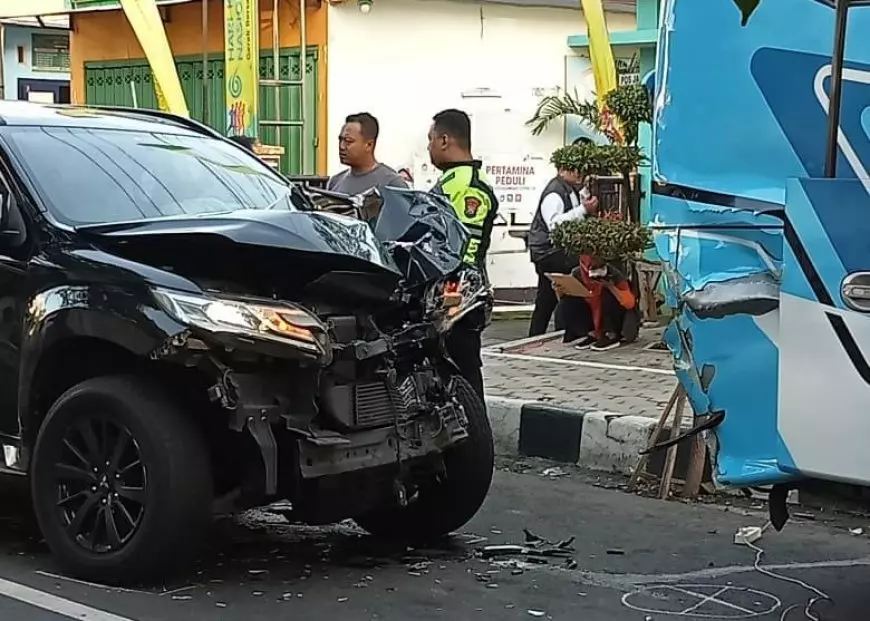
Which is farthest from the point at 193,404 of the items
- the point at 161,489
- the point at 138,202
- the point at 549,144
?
the point at 549,144

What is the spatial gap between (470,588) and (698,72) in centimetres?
218

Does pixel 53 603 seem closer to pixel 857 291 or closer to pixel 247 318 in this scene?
pixel 247 318

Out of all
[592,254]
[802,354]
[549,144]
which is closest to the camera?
[802,354]

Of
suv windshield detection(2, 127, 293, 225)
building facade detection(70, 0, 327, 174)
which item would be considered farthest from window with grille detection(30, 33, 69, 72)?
suv windshield detection(2, 127, 293, 225)

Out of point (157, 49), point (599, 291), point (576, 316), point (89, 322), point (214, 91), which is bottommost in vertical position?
point (576, 316)

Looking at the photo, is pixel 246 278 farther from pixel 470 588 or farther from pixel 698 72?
pixel 698 72

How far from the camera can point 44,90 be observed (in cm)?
2380

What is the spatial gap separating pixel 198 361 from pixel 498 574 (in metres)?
1.55

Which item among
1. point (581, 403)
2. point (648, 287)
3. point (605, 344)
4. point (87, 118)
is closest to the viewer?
point (87, 118)

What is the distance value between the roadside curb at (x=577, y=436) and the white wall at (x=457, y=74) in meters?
7.18

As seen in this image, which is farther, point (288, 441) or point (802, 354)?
point (288, 441)

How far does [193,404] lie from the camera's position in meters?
5.35

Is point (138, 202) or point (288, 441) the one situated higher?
point (138, 202)

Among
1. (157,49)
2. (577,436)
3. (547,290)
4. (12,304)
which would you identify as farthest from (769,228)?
(157,49)
